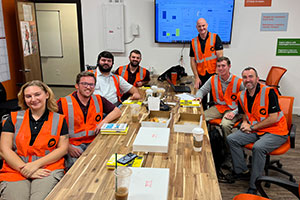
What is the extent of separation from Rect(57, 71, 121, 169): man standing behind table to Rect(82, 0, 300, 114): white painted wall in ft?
9.52

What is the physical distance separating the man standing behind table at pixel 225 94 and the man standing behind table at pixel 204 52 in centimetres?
48

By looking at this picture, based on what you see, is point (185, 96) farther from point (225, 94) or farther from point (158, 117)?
point (158, 117)

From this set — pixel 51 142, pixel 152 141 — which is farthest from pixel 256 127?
pixel 51 142

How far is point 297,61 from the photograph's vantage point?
5.30 meters

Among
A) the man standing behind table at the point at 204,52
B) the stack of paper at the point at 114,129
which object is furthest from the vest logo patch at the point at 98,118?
the man standing behind table at the point at 204,52

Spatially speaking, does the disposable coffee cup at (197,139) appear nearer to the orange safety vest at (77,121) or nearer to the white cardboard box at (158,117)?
the white cardboard box at (158,117)

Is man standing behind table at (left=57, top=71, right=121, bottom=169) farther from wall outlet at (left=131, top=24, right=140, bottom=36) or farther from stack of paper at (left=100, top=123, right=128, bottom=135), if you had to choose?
wall outlet at (left=131, top=24, right=140, bottom=36)

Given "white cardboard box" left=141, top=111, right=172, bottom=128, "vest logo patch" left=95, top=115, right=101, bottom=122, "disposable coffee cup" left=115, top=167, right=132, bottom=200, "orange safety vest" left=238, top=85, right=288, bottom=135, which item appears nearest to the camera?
"disposable coffee cup" left=115, top=167, right=132, bottom=200

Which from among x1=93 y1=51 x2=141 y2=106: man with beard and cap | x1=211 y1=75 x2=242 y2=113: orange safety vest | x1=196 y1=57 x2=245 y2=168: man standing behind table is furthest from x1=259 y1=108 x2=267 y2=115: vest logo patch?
x1=93 y1=51 x2=141 y2=106: man with beard and cap

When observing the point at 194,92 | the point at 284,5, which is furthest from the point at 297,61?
the point at 194,92

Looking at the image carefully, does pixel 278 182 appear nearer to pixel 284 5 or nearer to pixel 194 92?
pixel 194 92

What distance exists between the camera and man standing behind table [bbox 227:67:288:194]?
277cm

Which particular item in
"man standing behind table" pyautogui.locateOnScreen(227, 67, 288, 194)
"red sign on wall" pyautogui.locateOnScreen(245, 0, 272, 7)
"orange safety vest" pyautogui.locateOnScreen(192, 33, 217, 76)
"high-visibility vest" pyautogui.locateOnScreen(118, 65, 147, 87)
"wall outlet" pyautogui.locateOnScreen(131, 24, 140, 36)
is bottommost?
"man standing behind table" pyautogui.locateOnScreen(227, 67, 288, 194)

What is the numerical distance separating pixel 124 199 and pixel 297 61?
507 centimetres
